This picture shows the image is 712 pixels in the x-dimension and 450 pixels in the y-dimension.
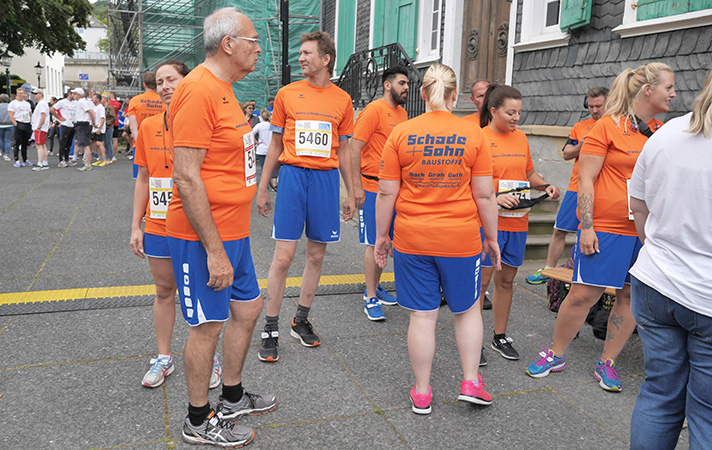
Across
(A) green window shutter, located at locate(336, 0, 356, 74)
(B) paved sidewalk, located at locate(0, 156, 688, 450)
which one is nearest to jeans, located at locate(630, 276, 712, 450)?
(B) paved sidewalk, located at locate(0, 156, 688, 450)

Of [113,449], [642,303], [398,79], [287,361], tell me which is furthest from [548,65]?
[113,449]

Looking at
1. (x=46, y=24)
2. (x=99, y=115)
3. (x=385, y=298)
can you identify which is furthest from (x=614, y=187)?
(x=46, y=24)

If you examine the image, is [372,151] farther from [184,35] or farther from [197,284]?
[184,35]

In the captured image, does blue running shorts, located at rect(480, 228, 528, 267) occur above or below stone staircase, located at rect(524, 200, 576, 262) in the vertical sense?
above

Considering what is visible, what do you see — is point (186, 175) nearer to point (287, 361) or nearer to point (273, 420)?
point (273, 420)

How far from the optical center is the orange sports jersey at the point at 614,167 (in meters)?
3.54

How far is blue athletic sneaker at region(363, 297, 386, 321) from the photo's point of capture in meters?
4.82

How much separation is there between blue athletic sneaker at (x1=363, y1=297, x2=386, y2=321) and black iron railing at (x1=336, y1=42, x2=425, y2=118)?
489cm

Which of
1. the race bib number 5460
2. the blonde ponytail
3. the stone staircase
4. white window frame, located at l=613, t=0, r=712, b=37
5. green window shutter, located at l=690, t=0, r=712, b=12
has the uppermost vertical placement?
green window shutter, located at l=690, t=0, r=712, b=12

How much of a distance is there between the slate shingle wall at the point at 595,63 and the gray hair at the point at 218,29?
5146 millimetres

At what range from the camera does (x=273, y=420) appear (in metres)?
3.19

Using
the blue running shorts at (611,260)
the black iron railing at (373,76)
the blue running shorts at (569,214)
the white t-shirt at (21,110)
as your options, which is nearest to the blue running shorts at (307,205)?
the blue running shorts at (611,260)

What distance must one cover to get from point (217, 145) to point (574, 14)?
6262 millimetres

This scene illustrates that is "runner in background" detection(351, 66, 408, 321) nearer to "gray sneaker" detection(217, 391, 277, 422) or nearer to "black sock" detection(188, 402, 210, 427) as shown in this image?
"gray sneaker" detection(217, 391, 277, 422)
